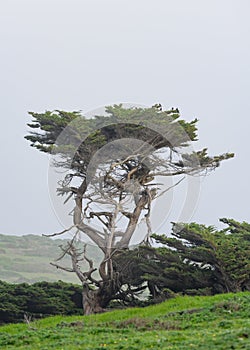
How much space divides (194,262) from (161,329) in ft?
19.4

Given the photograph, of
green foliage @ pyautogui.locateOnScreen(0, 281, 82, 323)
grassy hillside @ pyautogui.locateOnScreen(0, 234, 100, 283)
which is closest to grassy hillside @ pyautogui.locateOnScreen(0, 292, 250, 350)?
green foliage @ pyautogui.locateOnScreen(0, 281, 82, 323)

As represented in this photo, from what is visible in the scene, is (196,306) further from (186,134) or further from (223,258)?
(186,134)

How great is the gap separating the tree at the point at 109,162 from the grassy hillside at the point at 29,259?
17.5m

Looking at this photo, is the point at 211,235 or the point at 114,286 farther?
the point at 114,286

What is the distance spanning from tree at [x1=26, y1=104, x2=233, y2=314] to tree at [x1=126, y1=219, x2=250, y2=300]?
103cm

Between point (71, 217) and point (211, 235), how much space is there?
4591mm

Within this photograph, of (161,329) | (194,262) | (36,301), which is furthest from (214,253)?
(36,301)

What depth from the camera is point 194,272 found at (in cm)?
1703

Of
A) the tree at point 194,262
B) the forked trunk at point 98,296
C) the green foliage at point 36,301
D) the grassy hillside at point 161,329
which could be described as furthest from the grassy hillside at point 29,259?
the grassy hillside at point 161,329

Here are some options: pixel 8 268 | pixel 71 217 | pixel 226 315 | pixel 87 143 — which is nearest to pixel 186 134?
pixel 87 143

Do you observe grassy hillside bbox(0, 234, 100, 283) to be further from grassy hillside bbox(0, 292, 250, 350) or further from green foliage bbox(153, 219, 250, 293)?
grassy hillside bbox(0, 292, 250, 350)

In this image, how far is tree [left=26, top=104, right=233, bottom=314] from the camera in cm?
1853

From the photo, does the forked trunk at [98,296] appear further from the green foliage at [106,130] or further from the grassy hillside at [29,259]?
the grassy hillside at [29,259]

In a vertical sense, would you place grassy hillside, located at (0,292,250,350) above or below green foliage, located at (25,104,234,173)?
below
